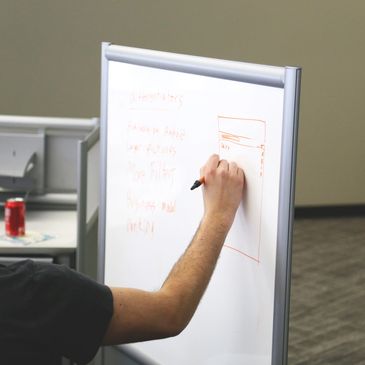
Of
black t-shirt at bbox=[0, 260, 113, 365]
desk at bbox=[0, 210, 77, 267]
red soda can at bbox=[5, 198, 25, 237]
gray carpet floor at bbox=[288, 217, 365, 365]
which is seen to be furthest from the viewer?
gray carpet floor at bbox=[288, 217, 365, 365]

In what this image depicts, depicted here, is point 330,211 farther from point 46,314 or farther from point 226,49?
point 46,314

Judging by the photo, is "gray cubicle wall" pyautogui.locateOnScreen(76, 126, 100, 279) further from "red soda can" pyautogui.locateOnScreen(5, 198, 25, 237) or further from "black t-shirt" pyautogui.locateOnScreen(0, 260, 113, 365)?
"black t-shirt" pyautogui.locateOnScreen(0, 260, 113, 365)

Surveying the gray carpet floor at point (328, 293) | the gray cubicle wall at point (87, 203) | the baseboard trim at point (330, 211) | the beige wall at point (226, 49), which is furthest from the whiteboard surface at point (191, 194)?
the baseboard trim at point (330, 211)

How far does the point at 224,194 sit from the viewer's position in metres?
1.80

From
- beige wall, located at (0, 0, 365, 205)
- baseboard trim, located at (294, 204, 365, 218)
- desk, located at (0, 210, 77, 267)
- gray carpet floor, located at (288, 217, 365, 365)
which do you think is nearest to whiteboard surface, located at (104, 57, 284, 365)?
desk, located at (0, 210, 77, 267)

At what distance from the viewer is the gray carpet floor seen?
383 centimetres

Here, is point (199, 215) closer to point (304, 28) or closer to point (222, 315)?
point (222, 315)

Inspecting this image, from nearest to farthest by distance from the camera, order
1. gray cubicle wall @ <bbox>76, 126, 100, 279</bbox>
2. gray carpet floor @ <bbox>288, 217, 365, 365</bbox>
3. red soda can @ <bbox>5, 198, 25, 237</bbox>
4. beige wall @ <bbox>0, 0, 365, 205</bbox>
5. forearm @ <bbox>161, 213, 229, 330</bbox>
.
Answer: forearm @ <bbox>161, 213, 229, 330</bbox> < gray cubicle wall @ <bbox>76, 126, 100, 279</bbox> < red soda can @ <bbox>5, 198, 25, 237</bbox> < gray carpet floor @ <bbox>288, 217, 365, 365</bbox> < beige wall @ <bbox>0, 0, 365, 205</bbox>

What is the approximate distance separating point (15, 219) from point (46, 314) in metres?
1.44

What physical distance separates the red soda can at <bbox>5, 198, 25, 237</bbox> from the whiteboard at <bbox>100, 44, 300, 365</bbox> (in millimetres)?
507

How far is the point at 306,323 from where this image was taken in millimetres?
4129

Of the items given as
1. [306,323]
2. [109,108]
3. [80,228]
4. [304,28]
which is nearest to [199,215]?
[109,108]

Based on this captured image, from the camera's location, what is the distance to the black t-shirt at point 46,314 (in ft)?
4.51

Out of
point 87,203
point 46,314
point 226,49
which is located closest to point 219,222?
point 46,314
